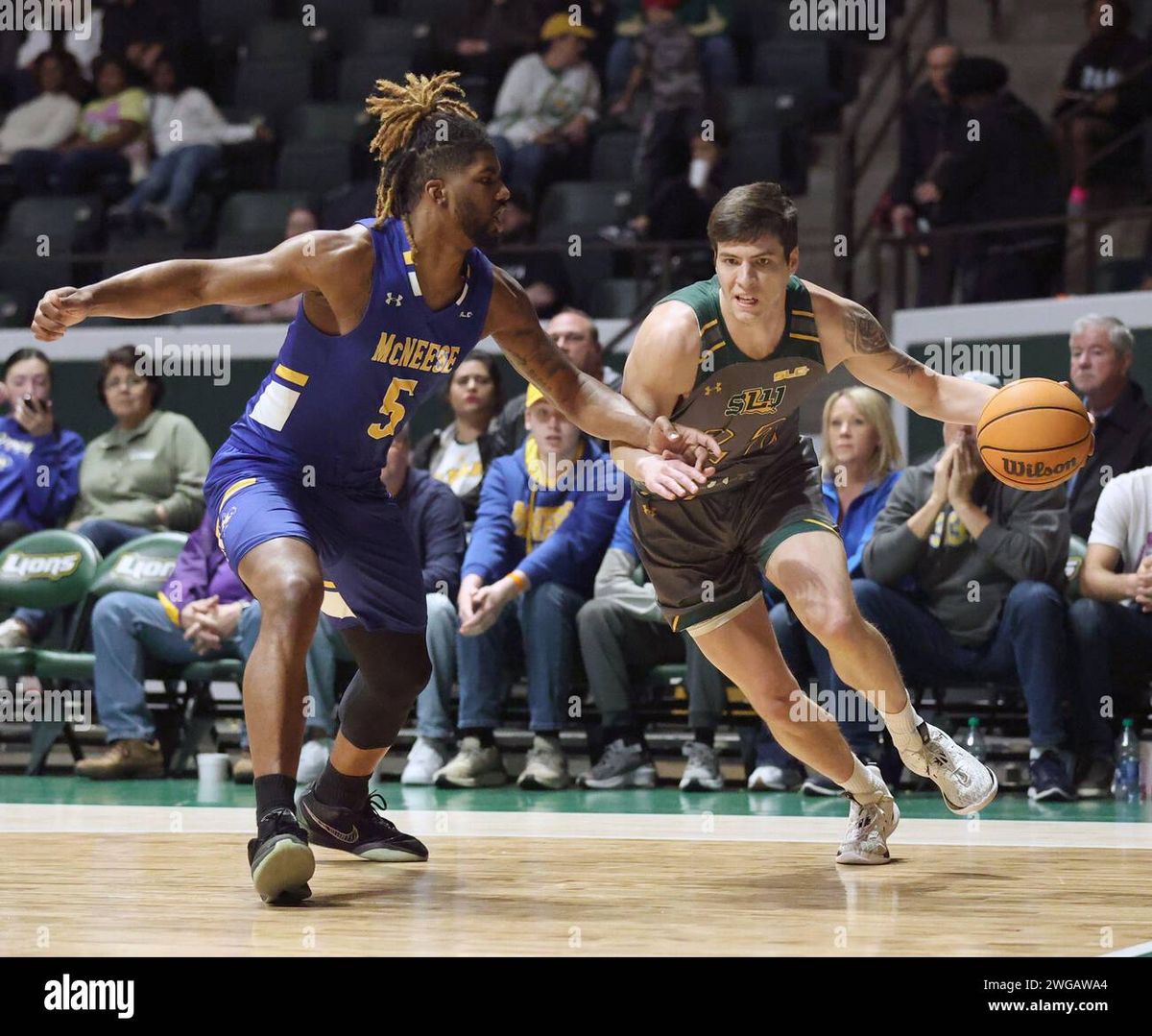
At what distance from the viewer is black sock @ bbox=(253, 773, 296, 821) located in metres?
3.59

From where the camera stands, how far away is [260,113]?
11938mm

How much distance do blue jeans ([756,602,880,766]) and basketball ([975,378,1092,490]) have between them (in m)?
2.14

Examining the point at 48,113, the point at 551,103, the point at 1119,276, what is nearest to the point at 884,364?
the point at 1119,276

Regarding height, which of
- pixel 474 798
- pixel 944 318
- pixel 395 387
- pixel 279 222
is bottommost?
pixel 474 798

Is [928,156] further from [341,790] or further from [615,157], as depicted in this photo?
[341,790]

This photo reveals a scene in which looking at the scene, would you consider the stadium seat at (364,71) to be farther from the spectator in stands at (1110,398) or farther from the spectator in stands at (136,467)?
the spectator in stands at (1110,398)

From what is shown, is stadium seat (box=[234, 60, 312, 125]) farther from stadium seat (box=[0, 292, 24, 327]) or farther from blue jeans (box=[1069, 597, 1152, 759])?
blue jeans (box=[1069, 597, 1152, 759])

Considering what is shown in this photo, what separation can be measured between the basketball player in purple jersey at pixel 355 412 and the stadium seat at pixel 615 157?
21.2 ft

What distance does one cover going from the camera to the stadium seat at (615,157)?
10625 millimetres

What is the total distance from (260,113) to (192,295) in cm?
851

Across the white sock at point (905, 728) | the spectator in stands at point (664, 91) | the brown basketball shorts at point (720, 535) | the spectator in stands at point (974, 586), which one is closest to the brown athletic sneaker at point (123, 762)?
the spectator in stands at point (974, 586)

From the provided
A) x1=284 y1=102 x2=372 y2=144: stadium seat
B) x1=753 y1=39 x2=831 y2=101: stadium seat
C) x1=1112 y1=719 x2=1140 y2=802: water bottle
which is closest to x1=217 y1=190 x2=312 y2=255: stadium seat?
x1=284 y1=102 x2=372 y2=144: stadium seat

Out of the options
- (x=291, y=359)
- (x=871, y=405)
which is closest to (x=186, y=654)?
(x=871, y=405)
